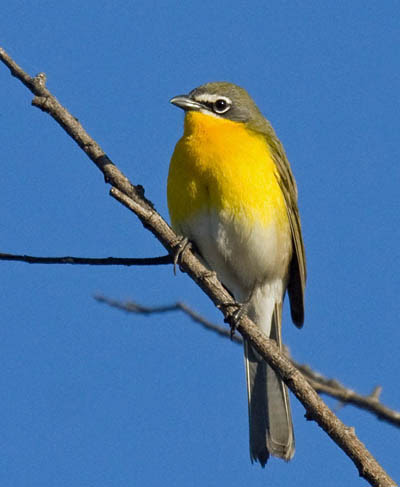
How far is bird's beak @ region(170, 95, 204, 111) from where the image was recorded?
21.1ft

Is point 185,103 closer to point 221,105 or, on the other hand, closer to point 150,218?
point 221,105

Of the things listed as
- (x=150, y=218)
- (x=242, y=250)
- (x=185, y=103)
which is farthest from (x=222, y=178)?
(x=150, y=218)

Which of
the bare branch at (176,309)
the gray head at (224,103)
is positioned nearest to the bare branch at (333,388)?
the bare branch at (176,309)

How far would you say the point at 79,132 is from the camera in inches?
170

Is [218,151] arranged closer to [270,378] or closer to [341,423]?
[270,378]

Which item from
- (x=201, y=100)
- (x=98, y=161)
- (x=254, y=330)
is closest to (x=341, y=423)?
(x=254, y=330)

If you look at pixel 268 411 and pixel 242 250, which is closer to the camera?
pixel 268 411

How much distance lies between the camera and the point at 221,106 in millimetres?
6758

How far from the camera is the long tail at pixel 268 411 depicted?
18.0 ft

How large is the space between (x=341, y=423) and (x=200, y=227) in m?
2.79

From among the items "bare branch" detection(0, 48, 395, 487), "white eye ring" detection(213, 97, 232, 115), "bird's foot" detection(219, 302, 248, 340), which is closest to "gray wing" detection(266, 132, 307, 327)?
"white eye ring" detection(213, 97, 232, 115)

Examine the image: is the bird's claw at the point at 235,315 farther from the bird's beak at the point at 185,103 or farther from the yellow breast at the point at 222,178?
the bird's beak at the point at 185,103

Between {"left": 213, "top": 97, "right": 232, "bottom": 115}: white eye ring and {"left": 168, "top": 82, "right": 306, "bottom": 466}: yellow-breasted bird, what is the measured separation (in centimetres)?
1

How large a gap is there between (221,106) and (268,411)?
287cm
